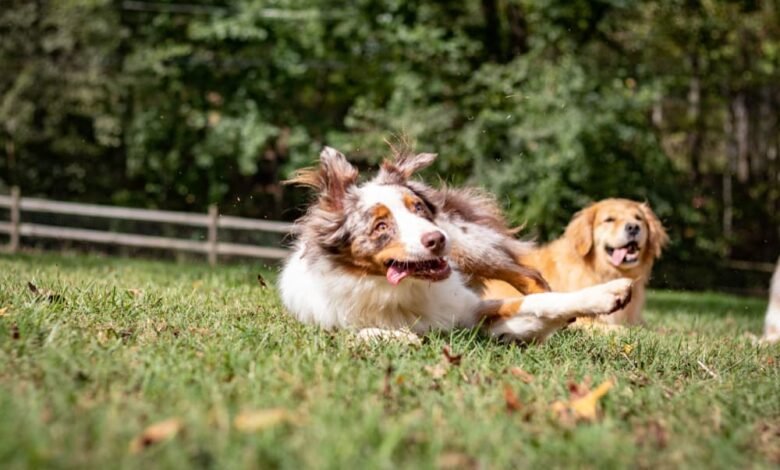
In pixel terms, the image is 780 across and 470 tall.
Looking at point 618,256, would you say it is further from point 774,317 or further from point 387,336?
point 387,336

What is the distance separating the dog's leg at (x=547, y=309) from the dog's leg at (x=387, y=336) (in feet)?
1.77

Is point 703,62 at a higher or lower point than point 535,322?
higher

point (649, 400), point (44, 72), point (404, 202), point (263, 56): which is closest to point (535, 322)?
point (404, 202)

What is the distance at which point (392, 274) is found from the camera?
187 inches

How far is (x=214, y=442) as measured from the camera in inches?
95.8

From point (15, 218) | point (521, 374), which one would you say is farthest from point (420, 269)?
point (15, 218)

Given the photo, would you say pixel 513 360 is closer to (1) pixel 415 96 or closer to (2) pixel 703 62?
(1) pixel 415 96

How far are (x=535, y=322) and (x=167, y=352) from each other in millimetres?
2101

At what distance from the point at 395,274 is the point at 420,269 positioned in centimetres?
15

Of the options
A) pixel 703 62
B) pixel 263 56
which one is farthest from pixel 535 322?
pixel 703 62

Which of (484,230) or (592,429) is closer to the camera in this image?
(592,429)

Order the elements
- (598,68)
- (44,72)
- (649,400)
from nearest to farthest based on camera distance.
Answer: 1. (649,400)
2. (598,68)
3. (44,72)

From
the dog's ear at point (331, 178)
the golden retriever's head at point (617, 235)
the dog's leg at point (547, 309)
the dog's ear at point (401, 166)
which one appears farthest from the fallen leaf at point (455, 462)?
the golden retriever's head at point (617, 235)

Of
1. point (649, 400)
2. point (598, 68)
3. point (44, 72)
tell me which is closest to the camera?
point (649, 400)
